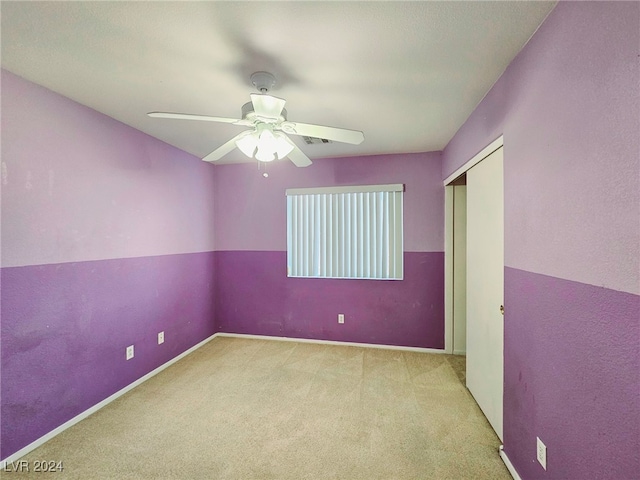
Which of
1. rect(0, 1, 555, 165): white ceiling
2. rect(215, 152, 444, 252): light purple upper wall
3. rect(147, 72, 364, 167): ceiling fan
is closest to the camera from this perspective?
rect(0, 1, 555, 165): white ceiling

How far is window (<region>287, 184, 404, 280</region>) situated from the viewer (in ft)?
10.5

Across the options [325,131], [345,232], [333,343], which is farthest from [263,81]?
[333,343]

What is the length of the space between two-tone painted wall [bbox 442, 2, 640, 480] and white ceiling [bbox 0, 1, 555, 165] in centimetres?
31

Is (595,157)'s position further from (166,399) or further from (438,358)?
(166,399)

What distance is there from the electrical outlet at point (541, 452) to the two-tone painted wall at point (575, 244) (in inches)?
1.1

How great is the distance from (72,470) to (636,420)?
267cm

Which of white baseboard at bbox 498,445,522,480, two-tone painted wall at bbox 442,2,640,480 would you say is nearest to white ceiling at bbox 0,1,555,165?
two-tone painted wall at bbox 442,2,640,480

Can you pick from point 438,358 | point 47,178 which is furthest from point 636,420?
point 47,178

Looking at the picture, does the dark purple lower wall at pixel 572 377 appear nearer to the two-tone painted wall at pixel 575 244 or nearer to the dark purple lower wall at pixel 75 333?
the two-tone painted wall at pixel 575 244

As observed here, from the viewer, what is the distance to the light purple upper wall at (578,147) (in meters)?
0.81

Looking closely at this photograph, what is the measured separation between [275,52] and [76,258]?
2047 millimetres

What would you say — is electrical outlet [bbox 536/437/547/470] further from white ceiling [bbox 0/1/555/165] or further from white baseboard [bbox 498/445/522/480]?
white ceiling [bbox 0/1/555/165]

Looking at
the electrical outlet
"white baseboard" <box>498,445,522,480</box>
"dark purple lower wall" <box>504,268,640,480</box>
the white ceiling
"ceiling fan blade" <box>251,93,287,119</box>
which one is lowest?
"white baseboard" <box>498,445,522,480</box>

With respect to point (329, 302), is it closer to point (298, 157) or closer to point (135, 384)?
point (298, 157)
